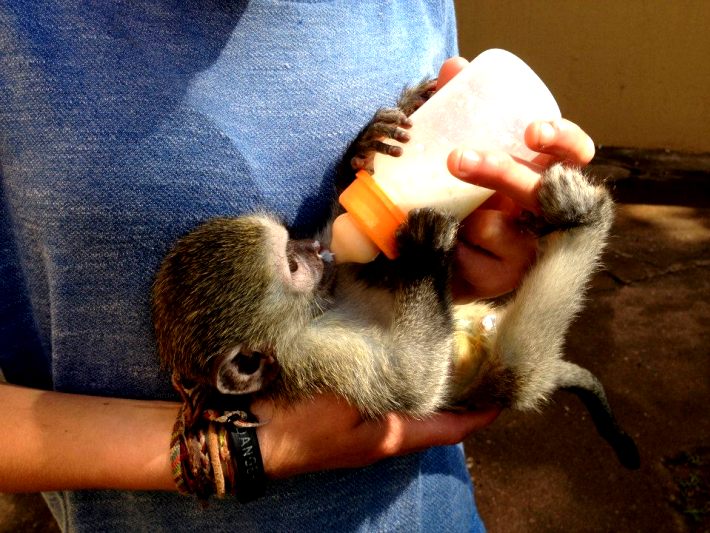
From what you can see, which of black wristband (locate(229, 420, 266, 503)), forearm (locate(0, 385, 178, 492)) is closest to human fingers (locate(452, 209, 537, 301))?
black wristband (locate(229, 420, 266, 503))

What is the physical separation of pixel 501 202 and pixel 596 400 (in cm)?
89

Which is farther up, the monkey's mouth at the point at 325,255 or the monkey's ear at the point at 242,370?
the monkey's mouth at the point at 325,255

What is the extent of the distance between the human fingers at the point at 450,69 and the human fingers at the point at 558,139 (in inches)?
8.2

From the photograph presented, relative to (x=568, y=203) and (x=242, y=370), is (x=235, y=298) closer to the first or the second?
(x=242, y=370)

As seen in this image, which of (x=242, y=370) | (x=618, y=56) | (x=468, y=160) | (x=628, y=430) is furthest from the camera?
(x=618, y=56)

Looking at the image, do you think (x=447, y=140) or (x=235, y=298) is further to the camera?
(x=235, y=298)

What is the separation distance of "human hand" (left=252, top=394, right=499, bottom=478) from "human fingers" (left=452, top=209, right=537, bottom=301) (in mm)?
292

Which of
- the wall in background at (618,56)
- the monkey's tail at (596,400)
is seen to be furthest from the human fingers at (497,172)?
the wall in background at (618,56)

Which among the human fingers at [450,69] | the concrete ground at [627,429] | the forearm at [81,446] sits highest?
the human fingers at [450,69]

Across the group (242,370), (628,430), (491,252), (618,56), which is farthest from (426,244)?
(618,56)

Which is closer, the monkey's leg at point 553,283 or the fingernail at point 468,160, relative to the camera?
the fingernail at point 468,160

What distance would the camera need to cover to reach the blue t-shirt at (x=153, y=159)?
975 mm

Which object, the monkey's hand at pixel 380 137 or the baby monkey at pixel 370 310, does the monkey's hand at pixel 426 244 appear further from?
the monkey's hand at pixel 380 137

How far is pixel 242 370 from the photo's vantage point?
1.26 metres
